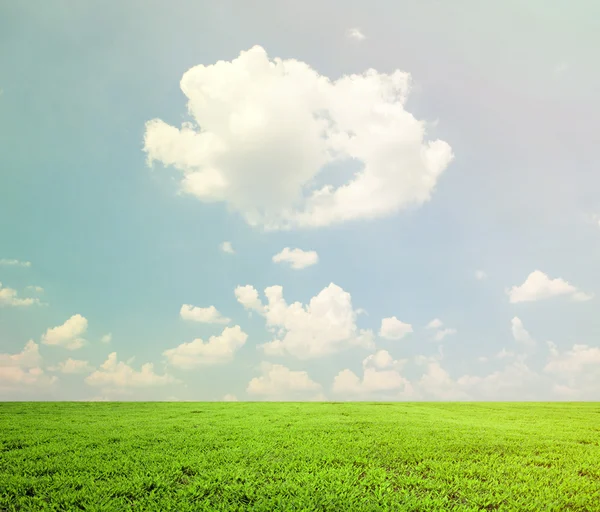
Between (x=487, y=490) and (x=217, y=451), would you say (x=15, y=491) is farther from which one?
(x=487, y=490)

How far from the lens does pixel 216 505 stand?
6.99 m

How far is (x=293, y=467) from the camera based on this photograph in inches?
355

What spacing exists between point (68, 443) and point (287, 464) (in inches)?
277

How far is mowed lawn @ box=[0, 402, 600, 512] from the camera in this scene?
7.32 meters

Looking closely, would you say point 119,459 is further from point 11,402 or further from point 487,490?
point 11,402

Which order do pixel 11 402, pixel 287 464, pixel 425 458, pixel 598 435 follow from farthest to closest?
pixel 11 402, pixel 598 435, pixel 425 458, pixel 287 464

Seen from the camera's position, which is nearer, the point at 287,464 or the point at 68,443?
the point at 287,464

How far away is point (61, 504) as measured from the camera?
713cm

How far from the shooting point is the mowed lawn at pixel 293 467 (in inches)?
288

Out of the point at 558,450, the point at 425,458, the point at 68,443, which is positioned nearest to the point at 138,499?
the point at 68,443

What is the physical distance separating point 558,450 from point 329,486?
27.7 ft

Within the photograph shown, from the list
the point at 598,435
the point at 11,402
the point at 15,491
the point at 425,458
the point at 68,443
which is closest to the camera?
the point at 15,491

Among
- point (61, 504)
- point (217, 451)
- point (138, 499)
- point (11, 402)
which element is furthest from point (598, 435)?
point (11, 402)

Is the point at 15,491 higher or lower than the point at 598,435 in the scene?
higher
